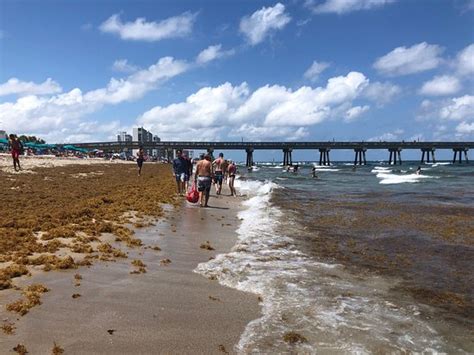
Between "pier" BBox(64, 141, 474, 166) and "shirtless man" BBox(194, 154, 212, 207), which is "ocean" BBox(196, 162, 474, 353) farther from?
"pier" BBox(64, 141, 474, 166)

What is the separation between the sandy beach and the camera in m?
3.93

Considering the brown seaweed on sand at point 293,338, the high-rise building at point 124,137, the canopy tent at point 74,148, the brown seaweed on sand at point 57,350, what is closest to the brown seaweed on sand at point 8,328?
the brown seaweed on sand at point 57,350

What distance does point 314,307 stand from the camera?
534 cm

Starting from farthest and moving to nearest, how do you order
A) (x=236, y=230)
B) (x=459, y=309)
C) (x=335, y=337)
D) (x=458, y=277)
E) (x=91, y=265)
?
(x=236, y=230) → (x=458, y=277) → (x=91, y=265) → (x=459, y=309) → (x=335, y=337)

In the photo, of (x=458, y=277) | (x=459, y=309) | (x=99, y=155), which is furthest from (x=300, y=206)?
(x=99, y=155)

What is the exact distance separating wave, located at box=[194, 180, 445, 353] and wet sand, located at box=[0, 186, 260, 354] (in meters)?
0.28

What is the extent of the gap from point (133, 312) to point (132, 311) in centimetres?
3

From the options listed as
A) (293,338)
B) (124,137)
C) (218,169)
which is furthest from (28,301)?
(124,137)

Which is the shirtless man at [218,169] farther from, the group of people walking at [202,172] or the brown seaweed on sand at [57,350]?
the brown seaweed on sand at [57,350]

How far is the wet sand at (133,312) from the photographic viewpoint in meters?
3.92

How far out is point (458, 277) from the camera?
7070 mm

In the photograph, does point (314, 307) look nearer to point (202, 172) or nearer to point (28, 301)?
point (28, 301)

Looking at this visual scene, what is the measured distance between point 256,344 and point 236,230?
7.13m

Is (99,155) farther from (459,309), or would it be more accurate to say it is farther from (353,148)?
(459,309)
